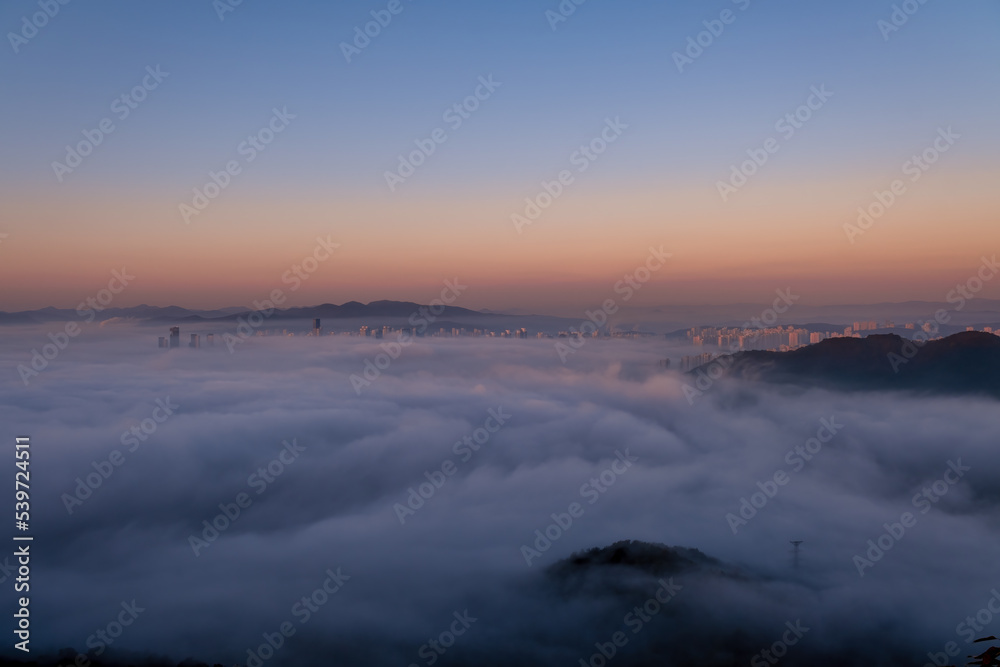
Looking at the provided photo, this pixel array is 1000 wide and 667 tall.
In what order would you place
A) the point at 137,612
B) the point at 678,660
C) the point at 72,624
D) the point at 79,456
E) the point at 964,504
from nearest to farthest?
the point at 678,660, the point at 72,624, the point at 137,612, the point at 79,456, the point at 964,504

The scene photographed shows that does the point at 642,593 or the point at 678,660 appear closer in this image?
the point at 678,660

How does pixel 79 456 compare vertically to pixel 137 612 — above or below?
above

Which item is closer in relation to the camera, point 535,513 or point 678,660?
point 678,660

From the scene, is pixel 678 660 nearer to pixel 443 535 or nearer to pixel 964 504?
pixel 443 535

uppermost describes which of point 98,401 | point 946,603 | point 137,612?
point 98,401

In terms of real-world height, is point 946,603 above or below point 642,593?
below

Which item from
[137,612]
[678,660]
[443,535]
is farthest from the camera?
[443,535]

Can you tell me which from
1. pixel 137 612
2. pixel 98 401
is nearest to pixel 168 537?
pixel 137 612

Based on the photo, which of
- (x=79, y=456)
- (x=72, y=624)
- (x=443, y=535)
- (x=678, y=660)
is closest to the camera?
(x=678, y=660)

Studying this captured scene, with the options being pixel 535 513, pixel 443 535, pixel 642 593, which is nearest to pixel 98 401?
pixel 443 535

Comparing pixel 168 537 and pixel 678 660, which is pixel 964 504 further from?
pixel 168 537
